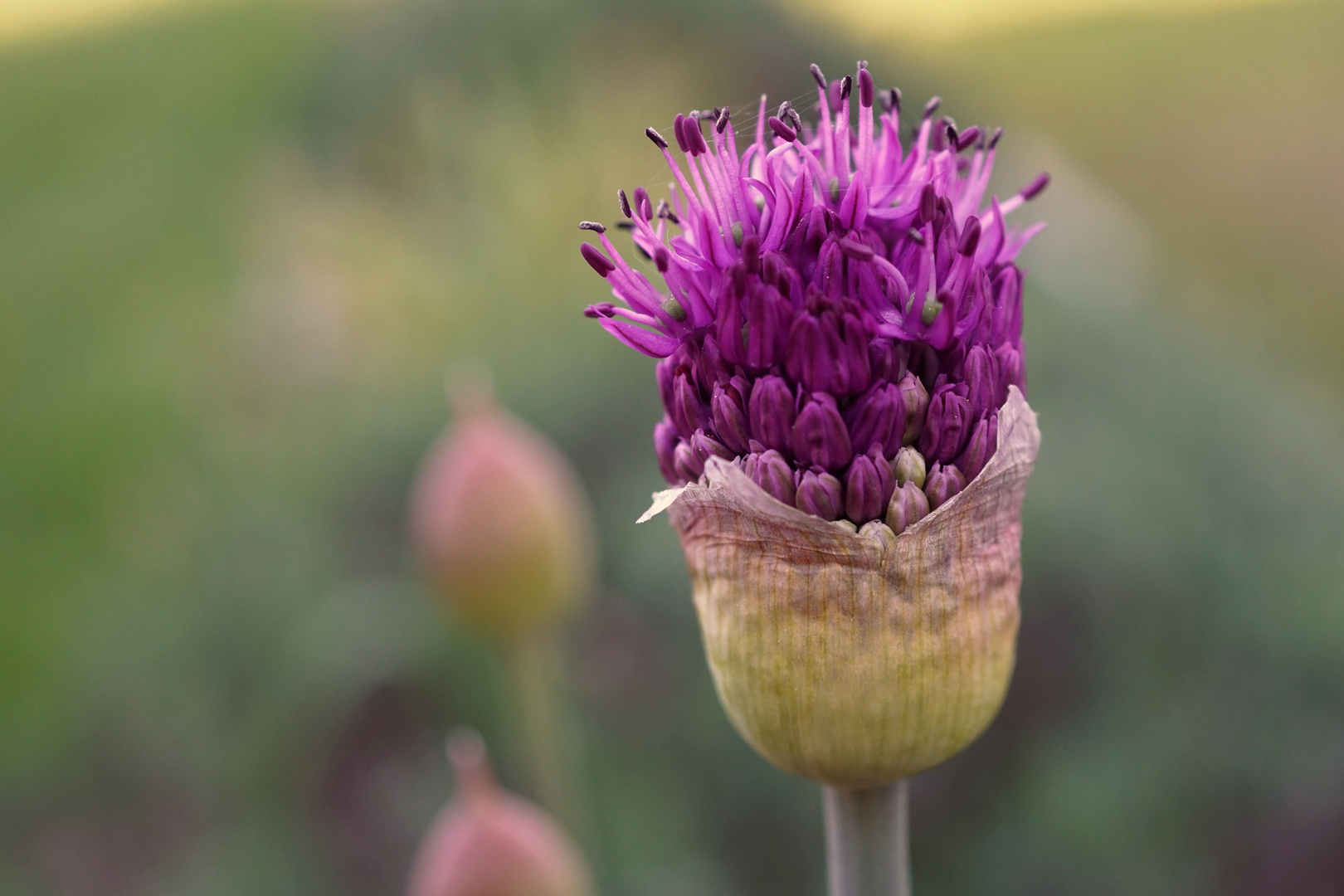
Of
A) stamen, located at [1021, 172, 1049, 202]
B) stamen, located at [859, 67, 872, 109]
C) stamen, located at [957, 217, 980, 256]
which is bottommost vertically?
stamen, located at [957, 217, 980, 256]

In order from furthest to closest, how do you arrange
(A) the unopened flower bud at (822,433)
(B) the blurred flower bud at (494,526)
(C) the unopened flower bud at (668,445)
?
(B) the blurred flower bud at (494,526)
(C) the unopened flower bud at (668,445)
(A) the unopened flower bud at (822,433)

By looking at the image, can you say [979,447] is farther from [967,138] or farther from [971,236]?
[967,138]

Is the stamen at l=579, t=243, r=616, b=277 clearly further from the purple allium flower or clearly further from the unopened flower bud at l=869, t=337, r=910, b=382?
the unopened flower bud at l=869, t=337, r=910, b=382

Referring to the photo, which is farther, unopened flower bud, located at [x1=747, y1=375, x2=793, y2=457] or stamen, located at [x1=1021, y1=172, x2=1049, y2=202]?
stamen, located at [x1=1021, y1=172, x2=1049, y2=202]

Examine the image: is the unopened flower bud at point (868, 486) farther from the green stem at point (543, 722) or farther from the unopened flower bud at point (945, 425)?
the green stem at point (543, 722)

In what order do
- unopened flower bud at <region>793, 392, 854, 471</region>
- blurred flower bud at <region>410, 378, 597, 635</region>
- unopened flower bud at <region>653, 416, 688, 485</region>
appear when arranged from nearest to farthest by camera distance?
unopened flower bud at <region>793, 392, 854, 471</region>
unopened flower bud at <region>653, 416, 688, 485</region>
blurred flower bud at <region>410, 378, 597, 635</region>

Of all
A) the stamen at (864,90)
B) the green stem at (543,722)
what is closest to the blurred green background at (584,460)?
the green stem at (543,722)

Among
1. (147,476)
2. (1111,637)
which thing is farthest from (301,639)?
(147,476)

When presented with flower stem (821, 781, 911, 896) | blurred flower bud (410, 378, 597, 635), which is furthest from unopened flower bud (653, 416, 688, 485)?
blurred flower bud (410, 378, 597, 635)
